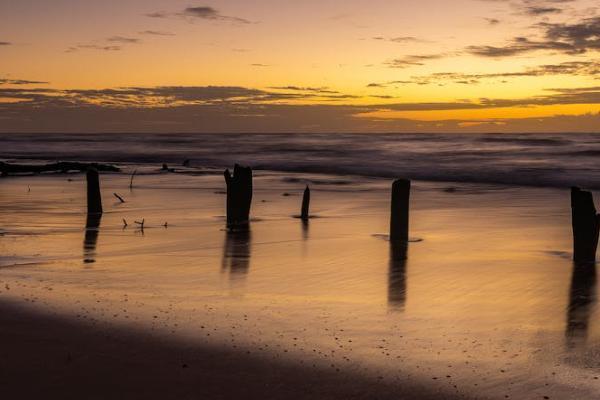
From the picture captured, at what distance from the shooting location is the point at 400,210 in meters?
17.0

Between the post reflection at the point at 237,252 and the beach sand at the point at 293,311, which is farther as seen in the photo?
the post reflection at the point at 237,252

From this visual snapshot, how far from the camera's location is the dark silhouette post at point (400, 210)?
16906 millimetres

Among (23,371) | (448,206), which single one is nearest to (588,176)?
(448,206)

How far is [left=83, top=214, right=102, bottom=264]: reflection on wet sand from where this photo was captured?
14.1m

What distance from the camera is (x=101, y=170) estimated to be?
152 ft

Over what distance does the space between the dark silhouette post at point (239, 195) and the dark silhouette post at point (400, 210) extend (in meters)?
4.46

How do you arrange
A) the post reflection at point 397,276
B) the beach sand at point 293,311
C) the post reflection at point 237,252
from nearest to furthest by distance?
the beach sand at point 293,311 → the post reflection at point 397,276 → the post reflection at point 237,252

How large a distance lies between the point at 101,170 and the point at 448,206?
85.8ft

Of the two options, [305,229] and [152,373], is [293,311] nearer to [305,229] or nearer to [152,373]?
[152,373]

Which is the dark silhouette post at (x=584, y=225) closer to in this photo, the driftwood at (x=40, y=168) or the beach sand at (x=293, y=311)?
the beach sand at (x=293, y=311)

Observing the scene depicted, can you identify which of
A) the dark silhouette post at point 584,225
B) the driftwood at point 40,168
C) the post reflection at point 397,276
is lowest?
the post reflection at point 397,276

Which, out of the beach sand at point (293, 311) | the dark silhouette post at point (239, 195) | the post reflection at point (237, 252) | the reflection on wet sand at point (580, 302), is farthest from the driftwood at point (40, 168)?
the reflection on wet sand at point (580, 302)

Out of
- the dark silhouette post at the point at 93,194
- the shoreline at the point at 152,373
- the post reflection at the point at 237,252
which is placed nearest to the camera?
the shoreline at the point at 152,373

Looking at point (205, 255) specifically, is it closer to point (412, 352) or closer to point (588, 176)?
point (412, 352)
